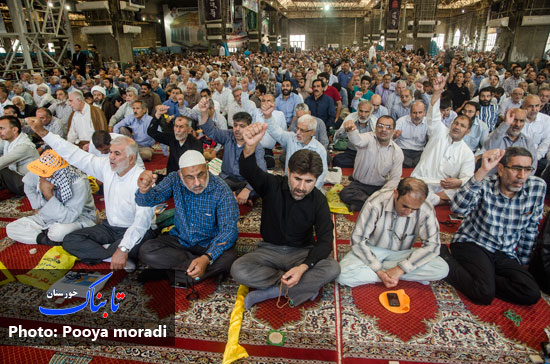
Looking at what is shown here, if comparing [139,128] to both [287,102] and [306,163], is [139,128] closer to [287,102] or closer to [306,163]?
[287,102]

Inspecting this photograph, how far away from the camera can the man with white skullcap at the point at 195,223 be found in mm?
2387

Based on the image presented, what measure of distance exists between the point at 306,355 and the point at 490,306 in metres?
1.34

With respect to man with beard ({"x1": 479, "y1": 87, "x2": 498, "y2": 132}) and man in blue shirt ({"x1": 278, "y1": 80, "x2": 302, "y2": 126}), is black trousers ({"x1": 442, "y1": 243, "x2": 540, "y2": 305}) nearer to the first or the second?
man with beard ({"x1": 479, "y1": 87, "x2": 498, "y2": 132})

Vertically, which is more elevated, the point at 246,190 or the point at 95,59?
the point at 95,59

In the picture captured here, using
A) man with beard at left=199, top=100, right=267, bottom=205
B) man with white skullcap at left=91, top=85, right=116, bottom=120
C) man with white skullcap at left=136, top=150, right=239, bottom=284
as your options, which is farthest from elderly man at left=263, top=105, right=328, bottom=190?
man with white skullcap at left=91, top=85, right=116, bottom=120

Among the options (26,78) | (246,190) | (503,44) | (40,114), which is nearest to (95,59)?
(26,78)

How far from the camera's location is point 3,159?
3.55 m

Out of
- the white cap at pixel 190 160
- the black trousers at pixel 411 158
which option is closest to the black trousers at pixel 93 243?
the white cap at pixel 190 160

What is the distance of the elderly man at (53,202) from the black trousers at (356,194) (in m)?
2.52

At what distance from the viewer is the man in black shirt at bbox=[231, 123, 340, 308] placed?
219cm

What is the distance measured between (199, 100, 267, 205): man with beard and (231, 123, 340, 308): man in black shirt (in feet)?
4.17

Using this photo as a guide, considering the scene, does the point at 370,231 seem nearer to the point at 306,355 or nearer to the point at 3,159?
the point at 306,355

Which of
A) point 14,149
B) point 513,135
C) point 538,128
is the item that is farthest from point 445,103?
point 14,149

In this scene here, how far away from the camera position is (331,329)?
213 cm
